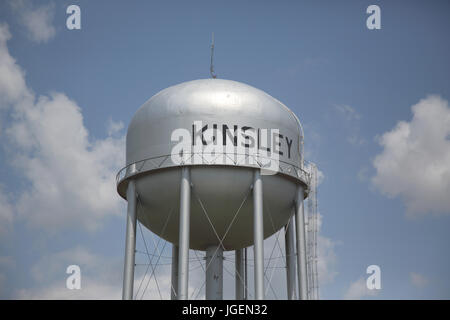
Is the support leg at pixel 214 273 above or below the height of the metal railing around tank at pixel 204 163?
below

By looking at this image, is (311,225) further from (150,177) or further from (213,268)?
(150,177)

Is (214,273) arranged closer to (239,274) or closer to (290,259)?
(239,274)

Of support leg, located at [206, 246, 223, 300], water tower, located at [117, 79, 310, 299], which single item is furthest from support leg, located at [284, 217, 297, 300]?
support leg, located at [206, 246, 223, 300]

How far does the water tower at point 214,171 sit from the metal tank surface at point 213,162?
0.11ft

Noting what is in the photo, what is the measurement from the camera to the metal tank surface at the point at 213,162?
19.8 m

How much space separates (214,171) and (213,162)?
344 millimetres

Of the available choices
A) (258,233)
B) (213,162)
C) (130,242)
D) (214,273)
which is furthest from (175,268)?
(213,162)

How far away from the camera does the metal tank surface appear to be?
1984 centimetres

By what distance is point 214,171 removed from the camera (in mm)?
19719

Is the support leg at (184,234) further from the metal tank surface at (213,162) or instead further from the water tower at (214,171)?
the metal tank surface at (213,162)

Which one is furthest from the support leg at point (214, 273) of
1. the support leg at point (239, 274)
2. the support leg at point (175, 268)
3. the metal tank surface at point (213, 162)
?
the support leg at point (239, 274)
